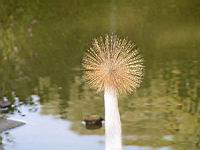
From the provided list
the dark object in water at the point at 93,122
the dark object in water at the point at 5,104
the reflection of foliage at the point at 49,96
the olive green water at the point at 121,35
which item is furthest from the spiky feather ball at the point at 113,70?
the dark object in water at the point at 5,104

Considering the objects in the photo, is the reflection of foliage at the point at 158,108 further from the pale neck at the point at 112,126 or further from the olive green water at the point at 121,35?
the pale neck at the point at 112,126

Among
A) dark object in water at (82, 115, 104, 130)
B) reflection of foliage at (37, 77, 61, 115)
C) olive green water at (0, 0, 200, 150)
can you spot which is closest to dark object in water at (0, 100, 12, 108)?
olive green water at (0, 0, 200, 150)

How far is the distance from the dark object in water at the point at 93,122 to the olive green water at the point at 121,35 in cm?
7

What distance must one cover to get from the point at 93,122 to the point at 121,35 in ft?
10.7

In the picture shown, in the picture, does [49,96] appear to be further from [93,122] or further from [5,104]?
[93,122]

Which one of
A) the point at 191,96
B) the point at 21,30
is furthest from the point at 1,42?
the point at 191,96

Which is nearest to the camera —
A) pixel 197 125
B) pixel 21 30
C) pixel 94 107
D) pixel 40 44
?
pixel 197 125

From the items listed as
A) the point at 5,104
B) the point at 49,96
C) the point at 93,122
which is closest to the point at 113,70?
the point at 93,122

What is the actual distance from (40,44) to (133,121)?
3160 mm

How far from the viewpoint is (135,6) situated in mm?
9984

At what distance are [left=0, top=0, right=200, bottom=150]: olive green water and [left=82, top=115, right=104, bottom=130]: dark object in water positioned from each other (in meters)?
0.07

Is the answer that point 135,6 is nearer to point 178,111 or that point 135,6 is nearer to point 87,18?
point 87,18

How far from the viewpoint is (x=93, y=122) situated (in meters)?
5.26

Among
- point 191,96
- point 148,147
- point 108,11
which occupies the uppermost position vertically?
point 108,11
